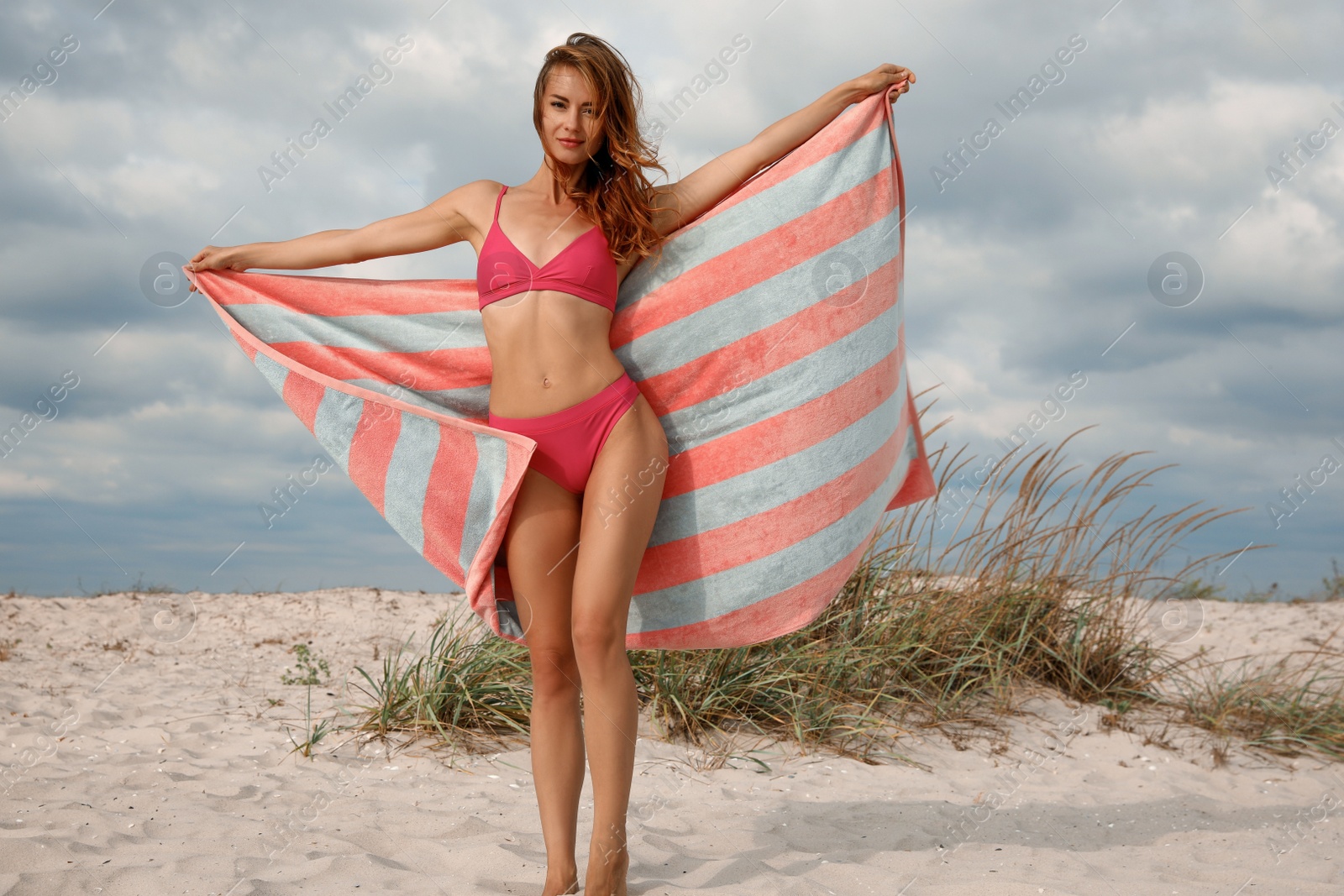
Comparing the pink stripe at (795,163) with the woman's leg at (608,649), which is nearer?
the woman's leg at (608,649)

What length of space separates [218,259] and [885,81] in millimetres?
2390

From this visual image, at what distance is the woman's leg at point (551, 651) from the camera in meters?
2.67

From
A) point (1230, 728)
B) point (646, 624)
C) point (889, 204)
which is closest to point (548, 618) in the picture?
point (646, 624)

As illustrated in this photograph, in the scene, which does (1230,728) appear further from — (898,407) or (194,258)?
(194,258)

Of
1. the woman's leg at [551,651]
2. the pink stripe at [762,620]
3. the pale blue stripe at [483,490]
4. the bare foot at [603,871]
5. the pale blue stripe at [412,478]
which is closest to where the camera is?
the bare foot at [603,871]

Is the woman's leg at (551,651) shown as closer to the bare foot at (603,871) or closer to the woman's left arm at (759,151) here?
the bare foot at (603,871)

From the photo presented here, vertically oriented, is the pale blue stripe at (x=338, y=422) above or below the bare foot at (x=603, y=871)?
above

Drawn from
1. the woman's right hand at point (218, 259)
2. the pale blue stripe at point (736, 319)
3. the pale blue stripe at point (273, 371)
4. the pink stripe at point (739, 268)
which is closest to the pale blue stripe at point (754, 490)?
the pale blue stripe at point (736, 319)

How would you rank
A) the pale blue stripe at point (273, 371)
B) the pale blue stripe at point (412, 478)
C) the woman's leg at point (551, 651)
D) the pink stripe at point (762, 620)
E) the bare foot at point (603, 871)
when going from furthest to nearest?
the pale blue stripe at point (273, 371) < the pink stripe at point (762, 620) < the pale blue stripe at point (412, 478) < the woman's leg at point (551, 651) < the bare foot at point (603, 871)

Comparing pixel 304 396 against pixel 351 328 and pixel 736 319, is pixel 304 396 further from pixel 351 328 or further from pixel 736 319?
pixel 736 319

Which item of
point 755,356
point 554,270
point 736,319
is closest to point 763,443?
point 755,356

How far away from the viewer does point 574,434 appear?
2.68 metres

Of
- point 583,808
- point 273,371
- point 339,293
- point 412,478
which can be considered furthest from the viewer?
point 583,808

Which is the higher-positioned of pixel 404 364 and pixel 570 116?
pixel 570 116
